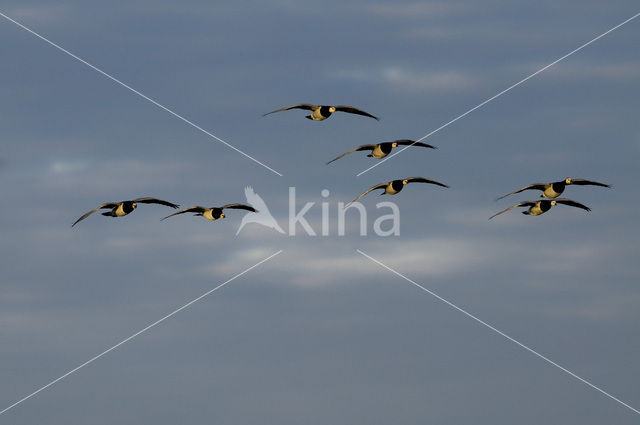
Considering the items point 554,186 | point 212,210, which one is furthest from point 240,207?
point 554,186

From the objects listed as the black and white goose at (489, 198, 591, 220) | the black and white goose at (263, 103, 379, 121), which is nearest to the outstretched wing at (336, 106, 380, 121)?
the black and white goose at (263, 103, 379, 121)

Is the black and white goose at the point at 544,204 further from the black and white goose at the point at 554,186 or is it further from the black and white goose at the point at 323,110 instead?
the black and white goose at the point at 323,110

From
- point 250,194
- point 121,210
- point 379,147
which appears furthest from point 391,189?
point 121,210

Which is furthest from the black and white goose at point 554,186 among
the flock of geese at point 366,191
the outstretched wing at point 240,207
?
the outstretched wing at point 240,207

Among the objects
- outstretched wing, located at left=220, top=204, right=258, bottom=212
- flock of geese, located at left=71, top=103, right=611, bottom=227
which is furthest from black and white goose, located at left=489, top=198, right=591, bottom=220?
outstretched wing, located at left=220, top=204, right=258, bottom=212

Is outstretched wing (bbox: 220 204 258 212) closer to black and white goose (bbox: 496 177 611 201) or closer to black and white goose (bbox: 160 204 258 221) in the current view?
black and white goose (bbox: 160 204 258 221)

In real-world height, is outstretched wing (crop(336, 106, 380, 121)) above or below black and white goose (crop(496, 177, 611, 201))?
above

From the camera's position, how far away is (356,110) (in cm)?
14262

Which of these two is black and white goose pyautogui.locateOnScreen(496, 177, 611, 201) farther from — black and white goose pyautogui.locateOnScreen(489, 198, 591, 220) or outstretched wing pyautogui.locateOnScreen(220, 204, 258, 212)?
outstretched wing pyautogui.locateOnScreen(220, 204, 258, 212)

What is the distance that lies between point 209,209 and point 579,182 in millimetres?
35523

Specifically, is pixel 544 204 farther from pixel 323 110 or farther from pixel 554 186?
pixel 323 110

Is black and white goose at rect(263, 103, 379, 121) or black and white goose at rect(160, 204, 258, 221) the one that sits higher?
black and white goose at rect(263, 103, 379, 121)

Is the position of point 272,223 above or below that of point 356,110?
below

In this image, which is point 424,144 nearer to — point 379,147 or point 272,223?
point 379,147
